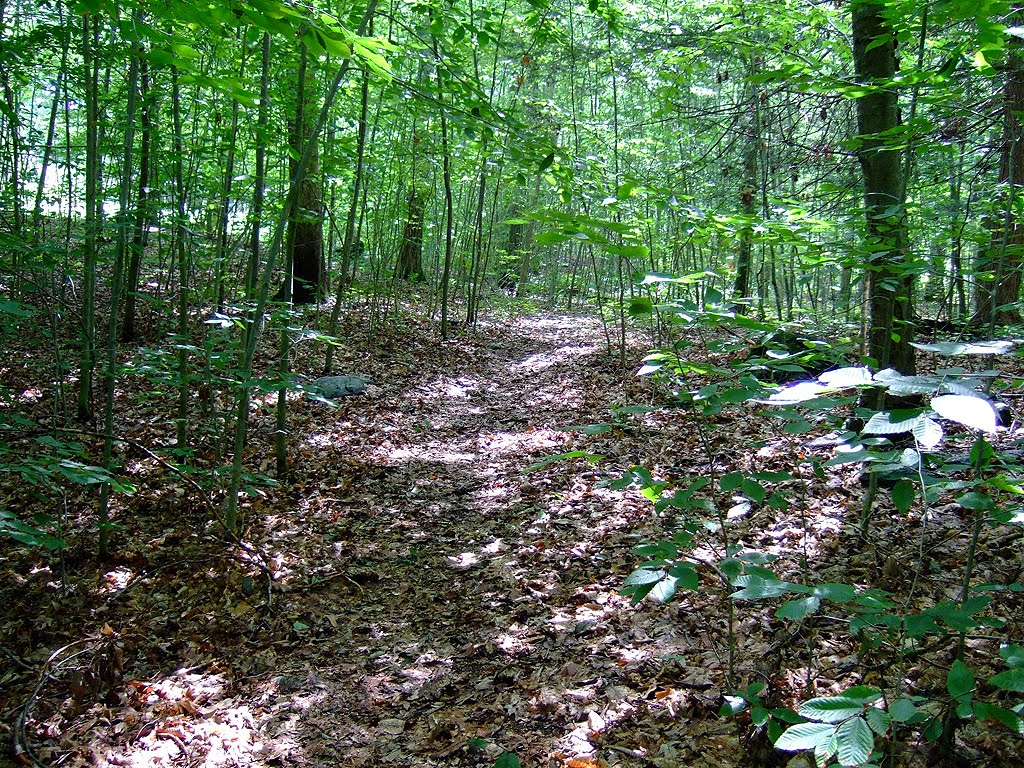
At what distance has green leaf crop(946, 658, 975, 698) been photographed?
146 cm

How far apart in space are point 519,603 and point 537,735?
43.2 inches

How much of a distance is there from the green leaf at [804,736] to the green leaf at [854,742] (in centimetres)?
3

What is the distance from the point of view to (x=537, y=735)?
2.74m

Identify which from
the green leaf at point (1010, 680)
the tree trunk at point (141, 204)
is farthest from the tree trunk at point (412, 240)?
the green leaf at point (1010, 680)

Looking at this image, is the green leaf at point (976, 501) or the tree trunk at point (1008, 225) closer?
the green leaf at point (976, 501)

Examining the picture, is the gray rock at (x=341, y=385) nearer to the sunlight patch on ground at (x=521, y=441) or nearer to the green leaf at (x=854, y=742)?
the sunlight patch on ground at (x=521, y=441)

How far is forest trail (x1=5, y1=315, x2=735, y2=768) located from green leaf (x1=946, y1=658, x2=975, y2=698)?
1.22m

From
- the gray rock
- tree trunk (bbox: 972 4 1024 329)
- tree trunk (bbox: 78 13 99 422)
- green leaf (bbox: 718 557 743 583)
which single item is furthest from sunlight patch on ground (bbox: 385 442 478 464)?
tree trunk (bbox: 972 4 1024 329)

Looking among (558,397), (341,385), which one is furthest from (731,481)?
(341,385)

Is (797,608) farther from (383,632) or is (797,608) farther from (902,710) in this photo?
(383,632)

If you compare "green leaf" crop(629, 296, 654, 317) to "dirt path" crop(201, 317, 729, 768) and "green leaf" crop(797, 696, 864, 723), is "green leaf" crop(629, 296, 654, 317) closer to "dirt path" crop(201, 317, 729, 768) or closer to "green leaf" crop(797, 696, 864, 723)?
"green leaf" crop(797, 696, 864, 723)

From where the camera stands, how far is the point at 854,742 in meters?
1.29

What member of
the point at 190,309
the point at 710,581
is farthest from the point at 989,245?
the point at 190,309

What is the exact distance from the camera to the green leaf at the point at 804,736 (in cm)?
134
